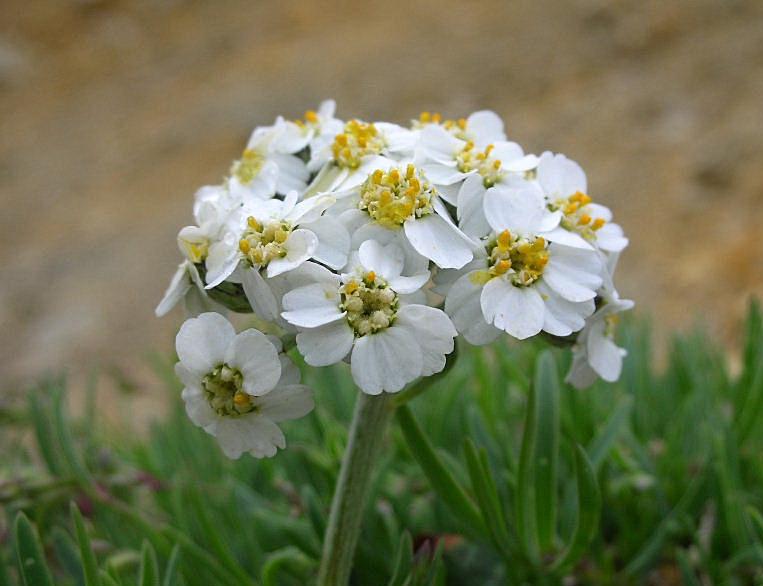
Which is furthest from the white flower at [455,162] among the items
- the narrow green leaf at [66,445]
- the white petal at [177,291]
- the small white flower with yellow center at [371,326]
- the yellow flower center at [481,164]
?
the narrow green leaf at [66,445]

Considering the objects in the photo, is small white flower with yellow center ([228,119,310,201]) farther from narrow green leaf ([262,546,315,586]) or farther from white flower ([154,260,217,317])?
narrow green leaf ([262,546,315,586])

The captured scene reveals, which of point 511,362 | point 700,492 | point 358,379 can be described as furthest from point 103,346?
point 358,379

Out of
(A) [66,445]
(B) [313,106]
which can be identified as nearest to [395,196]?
(A) [66,445]

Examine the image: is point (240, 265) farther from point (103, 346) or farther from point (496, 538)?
point (103, 346)

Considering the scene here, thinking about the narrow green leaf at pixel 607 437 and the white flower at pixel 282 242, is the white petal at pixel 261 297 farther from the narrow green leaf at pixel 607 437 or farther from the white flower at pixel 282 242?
the narrow green leaf at pixel 607 437

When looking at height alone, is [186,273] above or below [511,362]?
above

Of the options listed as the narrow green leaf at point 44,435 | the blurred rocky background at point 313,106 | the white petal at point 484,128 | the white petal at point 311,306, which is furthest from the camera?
the blurred rocky background at point 313,106

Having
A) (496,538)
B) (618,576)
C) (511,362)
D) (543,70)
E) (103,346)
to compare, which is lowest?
(618,576)
